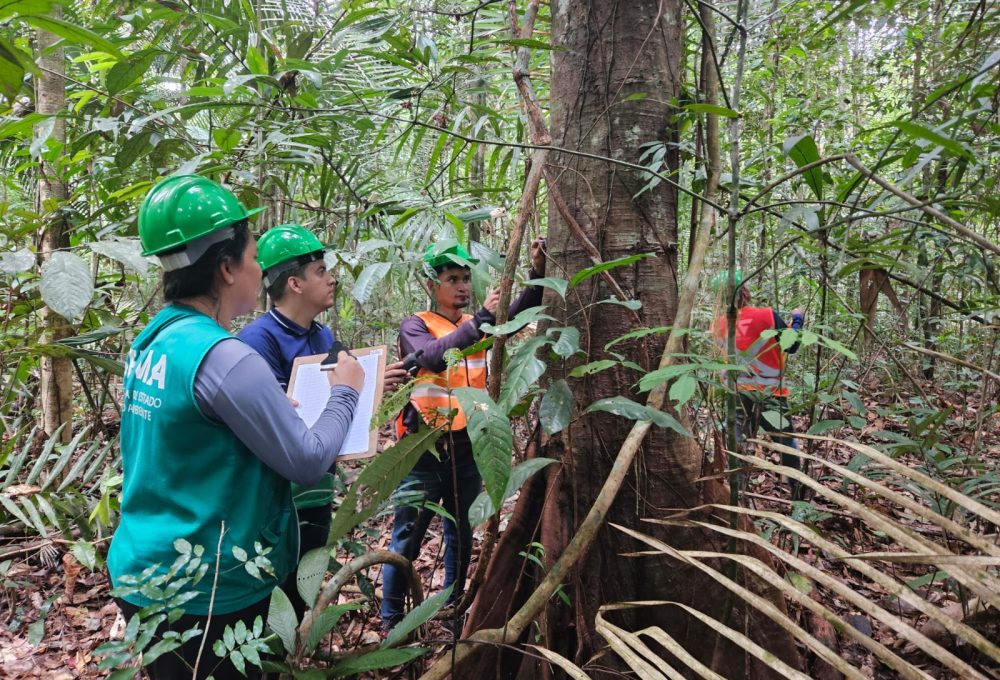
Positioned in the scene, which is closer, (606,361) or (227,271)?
(606,361)

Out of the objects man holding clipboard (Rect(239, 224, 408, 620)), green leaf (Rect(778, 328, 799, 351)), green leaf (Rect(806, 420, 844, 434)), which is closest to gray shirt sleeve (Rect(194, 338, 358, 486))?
man holding clipboard (Rect(239, 224, 408, 620))

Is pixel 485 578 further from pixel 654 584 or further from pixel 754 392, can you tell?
pixel 754 392

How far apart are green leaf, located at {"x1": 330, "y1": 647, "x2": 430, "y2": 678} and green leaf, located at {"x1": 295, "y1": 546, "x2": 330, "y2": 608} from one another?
158 mm

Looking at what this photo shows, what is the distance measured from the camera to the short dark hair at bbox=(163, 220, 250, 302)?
1.42 meters

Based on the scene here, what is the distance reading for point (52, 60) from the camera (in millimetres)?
2928

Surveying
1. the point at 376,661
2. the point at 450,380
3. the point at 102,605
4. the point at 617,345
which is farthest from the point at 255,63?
the point at 102,605

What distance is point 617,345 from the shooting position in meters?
1.63

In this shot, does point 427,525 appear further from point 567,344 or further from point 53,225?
point 53,225

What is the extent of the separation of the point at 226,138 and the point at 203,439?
134 centimetres

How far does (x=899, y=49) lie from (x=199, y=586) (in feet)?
19.9

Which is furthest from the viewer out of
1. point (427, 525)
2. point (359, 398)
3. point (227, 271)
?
point (427, 525)

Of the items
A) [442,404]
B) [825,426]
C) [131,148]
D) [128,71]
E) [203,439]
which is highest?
[128,71]

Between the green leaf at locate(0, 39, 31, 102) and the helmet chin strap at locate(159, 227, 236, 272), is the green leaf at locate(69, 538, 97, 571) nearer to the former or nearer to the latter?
the helmet chin strap at locate(159, 227, 236, 272)

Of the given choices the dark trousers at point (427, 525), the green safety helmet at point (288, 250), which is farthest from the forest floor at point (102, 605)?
the green safety helmet at point (288, 250)
